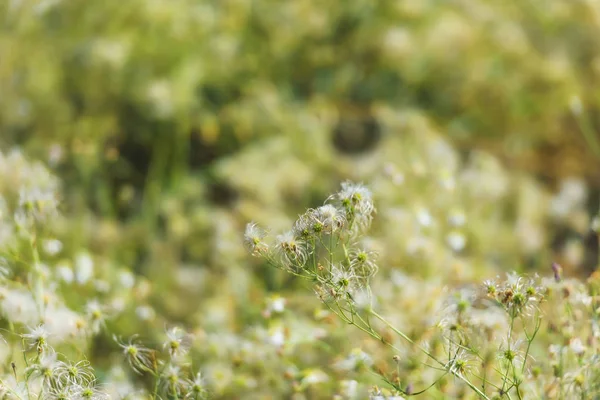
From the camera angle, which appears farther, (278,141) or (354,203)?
(278,141)

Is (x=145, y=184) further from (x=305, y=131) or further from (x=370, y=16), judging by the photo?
(x=370, y=16)

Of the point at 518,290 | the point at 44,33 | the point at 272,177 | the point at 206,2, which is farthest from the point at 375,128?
the point at 518,290

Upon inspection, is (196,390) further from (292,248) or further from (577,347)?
(577,347)

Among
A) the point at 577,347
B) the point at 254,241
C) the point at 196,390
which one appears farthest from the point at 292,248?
the point at 577,347

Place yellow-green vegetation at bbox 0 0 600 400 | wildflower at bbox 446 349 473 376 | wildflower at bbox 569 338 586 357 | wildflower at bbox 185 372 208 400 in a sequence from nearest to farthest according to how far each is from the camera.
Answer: wildflower at bbox 446 349 473 376 → wildflower at bbox 185 372 208 400 → wildflower at bbox 569 338 586 357 → yellow-green vegetation at bbox 0 0 600 400

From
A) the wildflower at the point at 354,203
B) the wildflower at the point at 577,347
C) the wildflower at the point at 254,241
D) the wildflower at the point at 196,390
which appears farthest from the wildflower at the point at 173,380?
the wildflower at the point at 577,347

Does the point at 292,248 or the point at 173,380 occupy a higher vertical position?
the point at 292,248

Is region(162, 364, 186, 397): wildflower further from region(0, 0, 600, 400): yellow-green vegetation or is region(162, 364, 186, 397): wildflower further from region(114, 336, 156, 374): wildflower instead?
region(0, 0, 600, 400): yellow-green vegetation

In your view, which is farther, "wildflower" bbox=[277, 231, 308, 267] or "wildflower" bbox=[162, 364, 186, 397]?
"wildflower" bbox=[162, 364, 186, 397]

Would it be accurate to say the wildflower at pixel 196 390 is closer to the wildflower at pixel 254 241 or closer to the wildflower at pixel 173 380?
the wildflower at pixel 173 380

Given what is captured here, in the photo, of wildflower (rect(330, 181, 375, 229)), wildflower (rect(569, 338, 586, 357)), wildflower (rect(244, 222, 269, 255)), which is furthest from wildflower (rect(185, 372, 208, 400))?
wildflower (rect(569, 338, 586, 357))

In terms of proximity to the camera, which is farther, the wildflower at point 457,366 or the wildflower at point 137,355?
the wildflower at point 137,355
